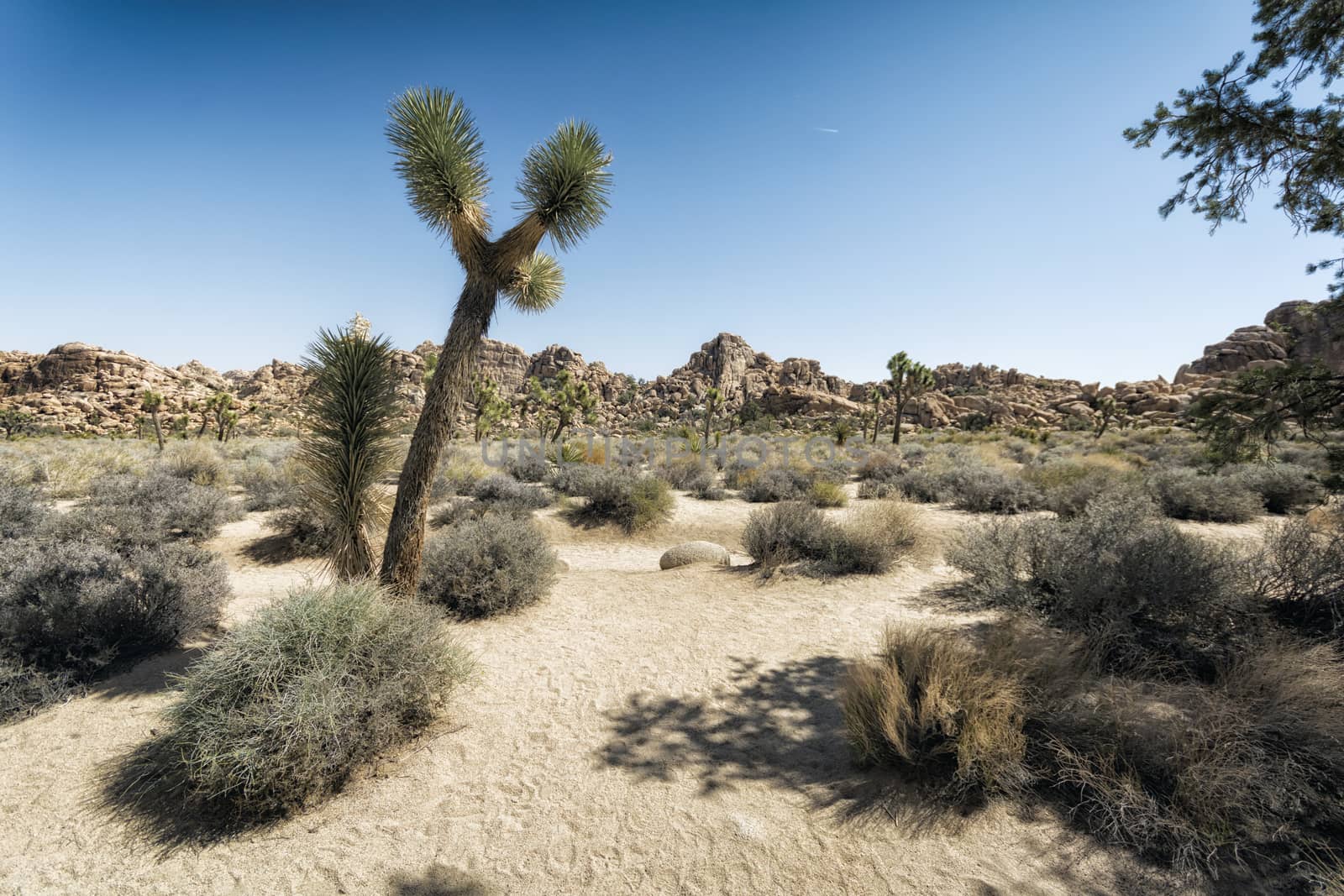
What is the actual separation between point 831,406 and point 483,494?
7397cm

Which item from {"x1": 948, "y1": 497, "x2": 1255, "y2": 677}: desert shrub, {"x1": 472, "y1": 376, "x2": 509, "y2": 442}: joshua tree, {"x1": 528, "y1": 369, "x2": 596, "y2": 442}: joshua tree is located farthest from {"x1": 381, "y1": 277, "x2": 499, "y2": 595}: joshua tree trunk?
{"x1": 472, "y1": 376, "x2": 509, "y2": 442}: joshua tree

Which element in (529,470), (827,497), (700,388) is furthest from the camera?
(700,388)

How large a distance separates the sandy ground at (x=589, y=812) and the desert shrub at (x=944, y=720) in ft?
0.73

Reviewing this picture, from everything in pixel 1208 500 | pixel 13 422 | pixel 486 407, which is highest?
pixel 486 407

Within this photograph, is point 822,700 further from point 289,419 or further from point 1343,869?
point 289,419

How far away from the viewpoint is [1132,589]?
477cm

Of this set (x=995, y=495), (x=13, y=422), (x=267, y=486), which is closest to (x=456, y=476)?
(x=267, y=486)

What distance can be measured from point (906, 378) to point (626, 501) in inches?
1135

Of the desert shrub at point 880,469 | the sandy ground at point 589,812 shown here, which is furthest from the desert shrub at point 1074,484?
the sandy ground at point 589,812

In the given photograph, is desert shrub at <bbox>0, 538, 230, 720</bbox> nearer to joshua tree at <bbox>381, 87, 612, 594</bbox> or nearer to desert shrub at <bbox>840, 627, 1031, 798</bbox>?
joshua tree at <bbox>381, 87, 612, 594</bbox>

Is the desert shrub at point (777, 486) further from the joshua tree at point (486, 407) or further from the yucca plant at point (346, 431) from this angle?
the joshua tree at point (486, 407)

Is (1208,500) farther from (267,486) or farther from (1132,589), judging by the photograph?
(267,486)

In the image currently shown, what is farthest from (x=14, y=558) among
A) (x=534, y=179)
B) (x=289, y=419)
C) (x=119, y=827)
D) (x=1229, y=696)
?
(x=1229, y=696)

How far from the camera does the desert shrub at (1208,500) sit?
998 cm
